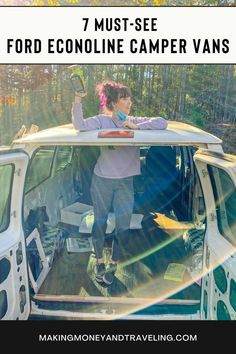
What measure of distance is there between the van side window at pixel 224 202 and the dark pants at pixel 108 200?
759 millimetres

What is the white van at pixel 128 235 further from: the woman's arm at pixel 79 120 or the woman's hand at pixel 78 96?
the woman's hand at pixel 78 96

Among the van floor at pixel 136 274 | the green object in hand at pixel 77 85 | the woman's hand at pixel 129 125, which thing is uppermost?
the green object in hand at pixel 77 85

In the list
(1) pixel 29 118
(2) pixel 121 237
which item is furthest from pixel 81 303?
(1) pixel 29 118

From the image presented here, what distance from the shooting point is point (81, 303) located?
2633 mm

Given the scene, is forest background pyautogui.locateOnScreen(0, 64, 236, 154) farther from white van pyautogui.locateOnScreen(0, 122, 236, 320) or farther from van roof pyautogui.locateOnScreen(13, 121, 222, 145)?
van roof pyautogui.locateOnScreen(13, 121, 222, 145)

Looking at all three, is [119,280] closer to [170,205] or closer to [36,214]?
[36,214]

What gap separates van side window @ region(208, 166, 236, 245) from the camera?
6.86ft

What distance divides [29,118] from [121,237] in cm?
1033

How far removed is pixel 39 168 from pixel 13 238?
5.85 ft

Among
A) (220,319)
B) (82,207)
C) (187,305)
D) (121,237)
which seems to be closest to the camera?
(220,319)

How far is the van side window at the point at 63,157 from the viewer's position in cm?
458

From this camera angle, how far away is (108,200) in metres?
2.84

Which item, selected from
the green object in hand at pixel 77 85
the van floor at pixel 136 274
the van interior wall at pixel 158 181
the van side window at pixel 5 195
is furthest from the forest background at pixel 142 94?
the van side window at pixel 5 195

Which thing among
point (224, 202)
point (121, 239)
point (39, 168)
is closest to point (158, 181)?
point (39, 168)
